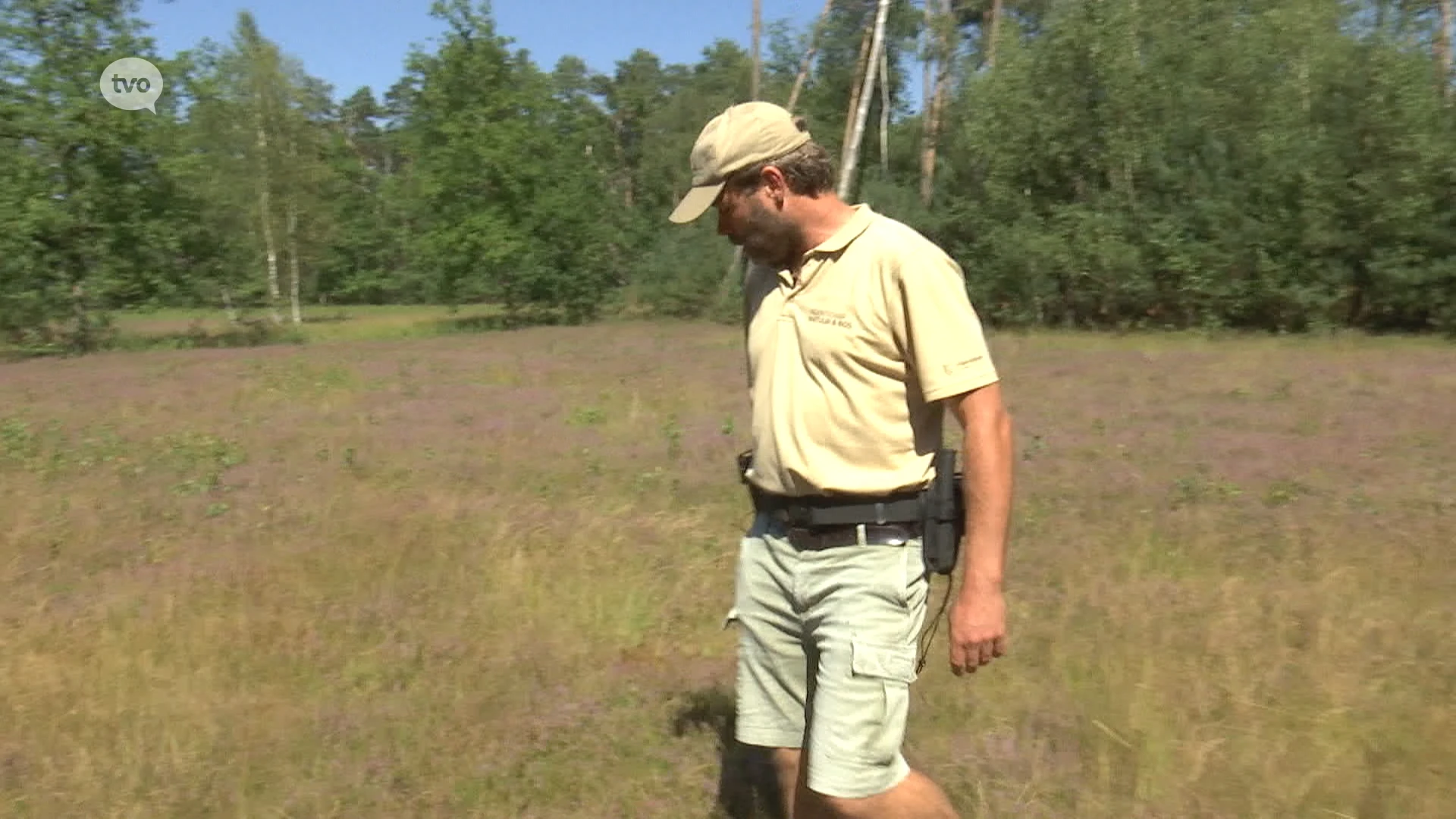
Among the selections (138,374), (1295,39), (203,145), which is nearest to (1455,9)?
(1295,39)

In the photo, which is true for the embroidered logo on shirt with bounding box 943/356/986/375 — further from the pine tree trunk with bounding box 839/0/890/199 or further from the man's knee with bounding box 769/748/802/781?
the pine tree trunk with bounding box 839/0/890/199

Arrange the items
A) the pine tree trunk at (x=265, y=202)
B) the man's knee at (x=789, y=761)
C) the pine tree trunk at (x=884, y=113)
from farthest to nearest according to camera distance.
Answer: the pine tree trunk at (x=265, y=202), the pine tree trunk at (x=884, y=113), the man's knee at (x=789, y=761)

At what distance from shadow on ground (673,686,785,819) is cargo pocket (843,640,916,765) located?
1010 mm

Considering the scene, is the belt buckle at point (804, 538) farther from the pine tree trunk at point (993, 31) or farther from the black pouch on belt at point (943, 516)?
the pine tree trunk at point (993, 31)

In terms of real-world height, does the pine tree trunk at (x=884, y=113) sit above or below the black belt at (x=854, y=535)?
above

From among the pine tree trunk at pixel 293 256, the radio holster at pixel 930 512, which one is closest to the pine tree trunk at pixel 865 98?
the pine tree trunk at pixel 293 256

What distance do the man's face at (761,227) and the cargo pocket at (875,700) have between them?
3.04 ft

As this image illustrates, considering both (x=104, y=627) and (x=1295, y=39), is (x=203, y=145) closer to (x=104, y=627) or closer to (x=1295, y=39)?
(x=1295, y=39)

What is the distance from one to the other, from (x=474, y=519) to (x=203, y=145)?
2872cm

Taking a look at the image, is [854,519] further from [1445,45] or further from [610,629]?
[1445,45]

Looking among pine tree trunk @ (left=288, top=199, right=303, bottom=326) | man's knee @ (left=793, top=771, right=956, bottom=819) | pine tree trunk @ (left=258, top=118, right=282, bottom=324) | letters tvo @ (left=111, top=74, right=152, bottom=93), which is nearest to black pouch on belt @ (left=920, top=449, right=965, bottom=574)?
man's knee @ (left=793, top=771, right=956, bottom=819)

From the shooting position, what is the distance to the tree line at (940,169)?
22484 millimetres

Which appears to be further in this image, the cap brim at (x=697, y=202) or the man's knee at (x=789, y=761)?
the man's knee at (x=789, y=761)

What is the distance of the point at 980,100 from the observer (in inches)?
1117
